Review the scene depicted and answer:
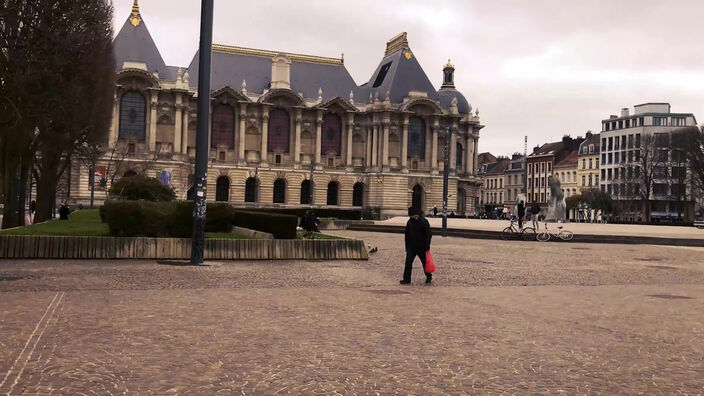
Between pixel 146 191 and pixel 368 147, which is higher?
pixel 368 147

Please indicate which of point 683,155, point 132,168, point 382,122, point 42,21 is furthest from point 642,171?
point 42,21

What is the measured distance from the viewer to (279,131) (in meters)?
96.2

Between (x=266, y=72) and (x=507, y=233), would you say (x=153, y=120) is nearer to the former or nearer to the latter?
(x=266, y=72)

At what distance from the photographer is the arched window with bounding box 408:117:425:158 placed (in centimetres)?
10112

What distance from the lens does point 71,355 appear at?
7.12 metres

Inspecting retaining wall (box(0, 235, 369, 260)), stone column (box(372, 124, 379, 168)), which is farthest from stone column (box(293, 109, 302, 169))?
retaining wall (box(0, 235, 369, 260))

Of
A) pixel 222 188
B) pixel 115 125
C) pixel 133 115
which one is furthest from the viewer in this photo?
pixel 222 188

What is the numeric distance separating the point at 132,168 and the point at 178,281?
7427 cm

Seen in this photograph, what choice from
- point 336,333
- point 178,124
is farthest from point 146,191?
point 178,124

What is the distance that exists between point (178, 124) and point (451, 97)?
1731 inches

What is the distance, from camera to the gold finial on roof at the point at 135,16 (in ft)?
295

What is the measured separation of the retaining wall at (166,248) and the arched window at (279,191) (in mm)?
74648

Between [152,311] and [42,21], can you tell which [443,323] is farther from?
[42,21]

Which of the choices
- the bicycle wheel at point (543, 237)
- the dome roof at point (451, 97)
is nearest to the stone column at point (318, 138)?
the dome roof at point (451, 97)
